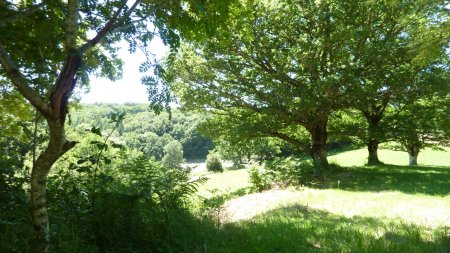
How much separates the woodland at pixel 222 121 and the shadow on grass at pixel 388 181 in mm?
92

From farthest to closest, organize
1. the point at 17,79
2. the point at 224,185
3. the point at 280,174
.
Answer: the point at 224,185, the point at 280,174, the point at 17,79

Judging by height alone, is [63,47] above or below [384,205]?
above

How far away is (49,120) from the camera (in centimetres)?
303

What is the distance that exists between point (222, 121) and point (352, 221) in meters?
11.8

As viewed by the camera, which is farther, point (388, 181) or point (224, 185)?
point (224, 185)

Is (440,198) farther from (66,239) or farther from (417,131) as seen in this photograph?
(66,239)

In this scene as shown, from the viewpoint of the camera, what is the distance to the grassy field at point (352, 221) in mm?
4738

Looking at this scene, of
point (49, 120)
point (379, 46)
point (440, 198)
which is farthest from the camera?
point (379, 46)

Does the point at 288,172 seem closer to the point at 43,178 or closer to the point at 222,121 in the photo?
the point at 222,121

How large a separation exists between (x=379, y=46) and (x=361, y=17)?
2445mm

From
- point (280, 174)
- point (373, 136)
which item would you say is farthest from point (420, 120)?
point (280, 174)

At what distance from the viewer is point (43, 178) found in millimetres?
3238

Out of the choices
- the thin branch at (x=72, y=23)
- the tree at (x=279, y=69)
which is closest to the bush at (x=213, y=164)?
the tree at (x=279, y=69)

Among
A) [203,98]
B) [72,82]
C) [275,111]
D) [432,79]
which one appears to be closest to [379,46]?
[432,79]
